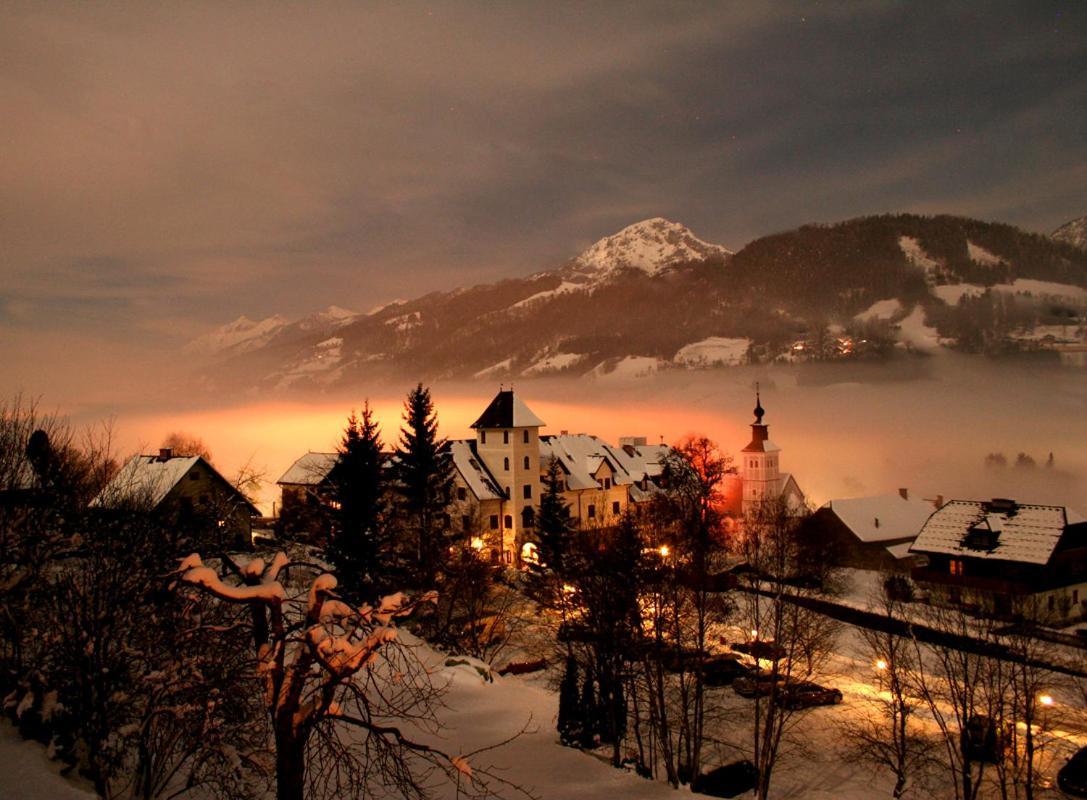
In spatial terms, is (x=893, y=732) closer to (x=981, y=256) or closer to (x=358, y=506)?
(x=358, y=506)

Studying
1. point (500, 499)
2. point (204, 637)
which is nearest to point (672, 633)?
point (204, 637)

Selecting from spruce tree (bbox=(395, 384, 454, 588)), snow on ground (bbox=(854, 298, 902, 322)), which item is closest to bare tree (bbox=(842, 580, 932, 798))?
spruce tree (bbox=(395, 384, 454, 588))

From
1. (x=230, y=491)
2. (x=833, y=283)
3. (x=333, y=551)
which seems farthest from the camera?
(x=833, y=283)

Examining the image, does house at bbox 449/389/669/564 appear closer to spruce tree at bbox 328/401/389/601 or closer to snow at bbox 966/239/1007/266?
spruce tree at bbox 328/401/389/601

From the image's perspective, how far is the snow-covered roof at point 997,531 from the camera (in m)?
43.3

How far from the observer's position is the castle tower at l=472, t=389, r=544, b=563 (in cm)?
6134

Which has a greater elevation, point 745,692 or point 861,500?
point 861,500

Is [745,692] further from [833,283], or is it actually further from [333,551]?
[833,283]

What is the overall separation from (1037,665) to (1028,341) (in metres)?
163

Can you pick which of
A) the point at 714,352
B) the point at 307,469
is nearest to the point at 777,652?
the point at 307,469

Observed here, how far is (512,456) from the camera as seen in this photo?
62219mm

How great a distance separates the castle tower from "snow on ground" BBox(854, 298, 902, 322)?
146 meters

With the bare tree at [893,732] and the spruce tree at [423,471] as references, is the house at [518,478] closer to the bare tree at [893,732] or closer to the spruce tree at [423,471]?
the spruce tree at [423,471]

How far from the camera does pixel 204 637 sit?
11.3 meters
